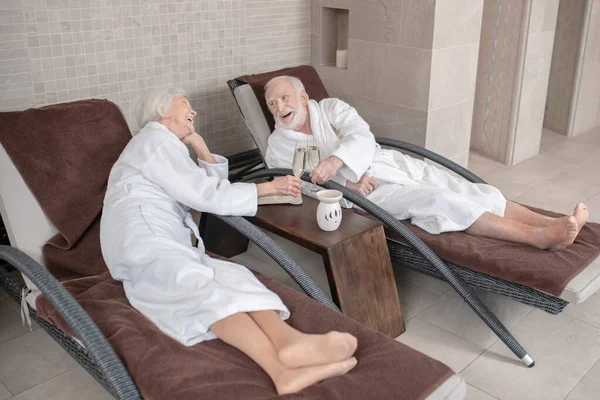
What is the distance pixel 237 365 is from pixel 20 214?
1.23 metres

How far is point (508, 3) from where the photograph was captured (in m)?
4.48

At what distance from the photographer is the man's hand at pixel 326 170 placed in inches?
112

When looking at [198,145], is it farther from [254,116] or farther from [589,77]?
[589,77]

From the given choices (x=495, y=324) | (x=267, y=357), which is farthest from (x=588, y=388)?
(x=267, y=357)

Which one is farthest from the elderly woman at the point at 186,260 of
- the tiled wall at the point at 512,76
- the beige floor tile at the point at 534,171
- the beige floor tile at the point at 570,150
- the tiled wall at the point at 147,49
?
the beige floor tile at the point at 570,150

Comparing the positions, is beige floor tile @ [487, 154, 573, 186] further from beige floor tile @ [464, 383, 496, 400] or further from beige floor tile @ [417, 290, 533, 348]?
beige floor tile @ [464, 383, 496, 400]

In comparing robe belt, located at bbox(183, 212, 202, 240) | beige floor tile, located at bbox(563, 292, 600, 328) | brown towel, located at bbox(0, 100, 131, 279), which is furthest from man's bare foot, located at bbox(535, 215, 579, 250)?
brown towel, located at bbox(0, 100, 131, 279)

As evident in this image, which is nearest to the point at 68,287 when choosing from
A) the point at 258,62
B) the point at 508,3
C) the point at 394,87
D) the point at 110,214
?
the point at 110,214

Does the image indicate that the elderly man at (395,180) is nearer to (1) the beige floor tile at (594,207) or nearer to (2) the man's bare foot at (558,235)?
(2) the man's bare foot at (558,235)

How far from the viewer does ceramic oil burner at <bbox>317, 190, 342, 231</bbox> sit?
2.54m

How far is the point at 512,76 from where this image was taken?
4.64 m

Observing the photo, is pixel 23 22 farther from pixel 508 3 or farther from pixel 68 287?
pixel 508 3

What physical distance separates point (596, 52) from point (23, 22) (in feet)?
15.9

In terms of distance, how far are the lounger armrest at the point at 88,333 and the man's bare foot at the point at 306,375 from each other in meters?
0.43
